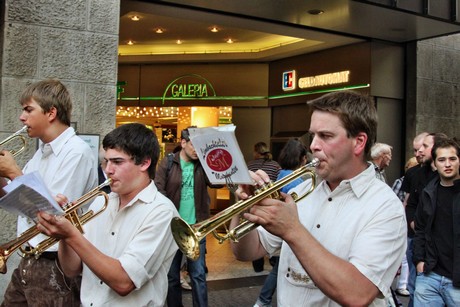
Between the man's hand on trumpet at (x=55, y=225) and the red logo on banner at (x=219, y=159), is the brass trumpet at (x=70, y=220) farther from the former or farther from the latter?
the red logo on banner at (x=219, y=159)

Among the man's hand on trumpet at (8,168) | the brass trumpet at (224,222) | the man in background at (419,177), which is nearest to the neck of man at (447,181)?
the man in background at (419,177)

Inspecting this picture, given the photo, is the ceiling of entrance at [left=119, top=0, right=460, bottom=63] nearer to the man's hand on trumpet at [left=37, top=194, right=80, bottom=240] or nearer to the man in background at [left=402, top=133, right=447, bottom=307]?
the man in background at [left=402, top=133, right=447, bottom=307]

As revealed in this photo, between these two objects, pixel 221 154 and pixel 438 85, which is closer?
pixel 221 154

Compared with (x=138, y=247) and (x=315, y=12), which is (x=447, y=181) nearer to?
(x=138, y=247)

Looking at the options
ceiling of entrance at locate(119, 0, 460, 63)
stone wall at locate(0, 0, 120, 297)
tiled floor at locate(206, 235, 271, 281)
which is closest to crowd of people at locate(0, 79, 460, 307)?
stone wall at locate(0, 0, 120, 297)

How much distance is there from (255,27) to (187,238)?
7.54 meters

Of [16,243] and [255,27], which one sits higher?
[255,27]

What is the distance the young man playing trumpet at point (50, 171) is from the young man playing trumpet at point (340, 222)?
4.39 ft

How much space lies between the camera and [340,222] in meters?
2.02

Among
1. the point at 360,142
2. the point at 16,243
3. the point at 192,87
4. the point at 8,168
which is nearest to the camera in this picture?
the point at 360,142

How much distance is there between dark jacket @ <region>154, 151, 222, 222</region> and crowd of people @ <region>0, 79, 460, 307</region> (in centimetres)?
217

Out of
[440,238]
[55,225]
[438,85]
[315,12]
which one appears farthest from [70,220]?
[438,85]

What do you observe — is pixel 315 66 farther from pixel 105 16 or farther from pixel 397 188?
pixel 105 16

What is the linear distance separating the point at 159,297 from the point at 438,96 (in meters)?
9.02
